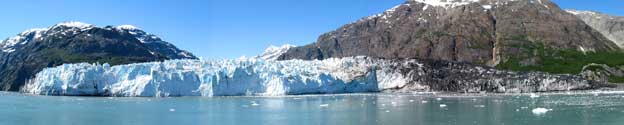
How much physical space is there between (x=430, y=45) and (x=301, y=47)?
51.9 m

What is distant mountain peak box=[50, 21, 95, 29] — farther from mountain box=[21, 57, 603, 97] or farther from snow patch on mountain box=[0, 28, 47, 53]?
mountain box=[21, 57, 603, 97]

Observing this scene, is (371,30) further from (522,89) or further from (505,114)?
(505,114)

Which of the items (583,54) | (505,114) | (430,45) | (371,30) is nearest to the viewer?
(505,114)

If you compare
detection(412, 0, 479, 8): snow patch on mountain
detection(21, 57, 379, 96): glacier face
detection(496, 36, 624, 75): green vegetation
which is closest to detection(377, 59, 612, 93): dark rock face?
detection(21, 57, 379, 96): glacier face

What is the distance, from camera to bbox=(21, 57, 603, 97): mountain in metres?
68.1

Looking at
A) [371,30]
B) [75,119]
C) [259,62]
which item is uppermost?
[371,30]

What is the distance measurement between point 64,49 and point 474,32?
89.6 metres

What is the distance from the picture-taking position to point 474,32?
140 metres

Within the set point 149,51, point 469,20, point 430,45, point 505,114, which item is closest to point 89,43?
point 149,51

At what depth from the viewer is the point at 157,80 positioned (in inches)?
2653

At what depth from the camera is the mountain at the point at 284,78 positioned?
6812 cm

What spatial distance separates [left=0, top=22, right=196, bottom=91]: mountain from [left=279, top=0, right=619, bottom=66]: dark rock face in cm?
5318

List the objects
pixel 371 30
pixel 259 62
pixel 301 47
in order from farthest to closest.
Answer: pixel 301 47 < pixel 371 30 < pixel 259 62

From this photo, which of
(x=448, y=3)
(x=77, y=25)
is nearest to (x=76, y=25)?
(x=77, y=25)
